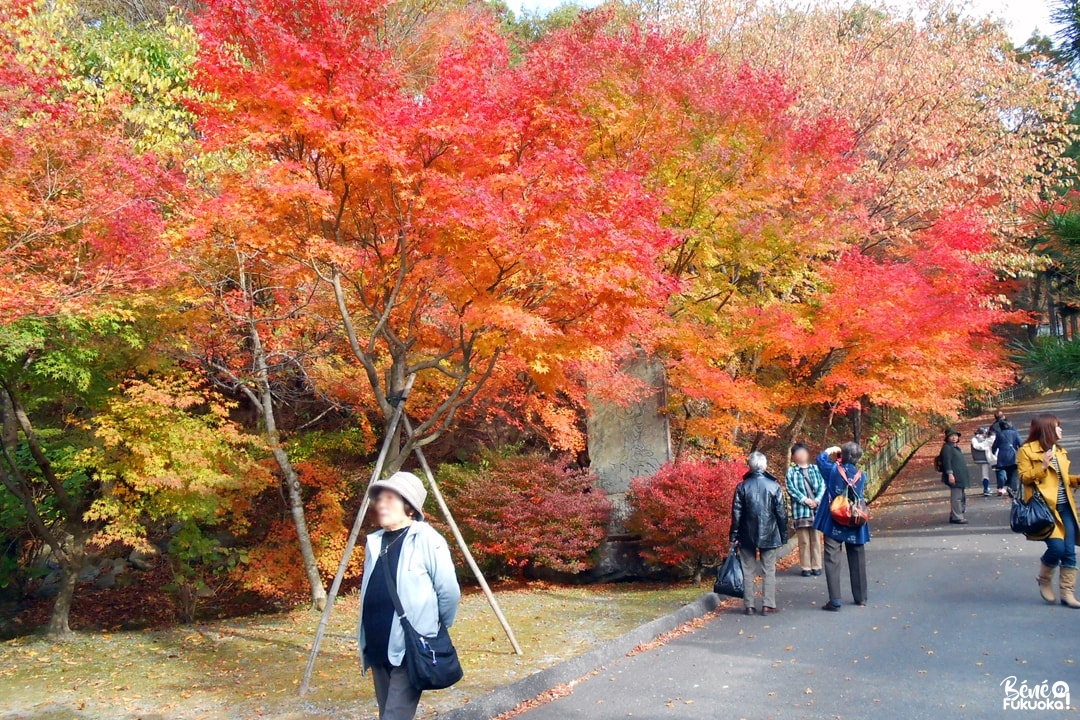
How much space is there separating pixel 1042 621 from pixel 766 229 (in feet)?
24.4

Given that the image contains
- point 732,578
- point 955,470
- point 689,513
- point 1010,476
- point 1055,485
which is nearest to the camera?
point 1055,485

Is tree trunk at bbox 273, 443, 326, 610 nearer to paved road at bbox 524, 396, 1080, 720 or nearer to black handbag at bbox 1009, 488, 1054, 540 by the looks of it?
paved road at bbox 524, 396, 1080, 720

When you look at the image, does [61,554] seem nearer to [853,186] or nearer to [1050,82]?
[853,186]

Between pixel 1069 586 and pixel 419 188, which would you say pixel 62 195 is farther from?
pixel 1069 586

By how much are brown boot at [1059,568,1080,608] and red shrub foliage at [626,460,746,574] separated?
13.6ft

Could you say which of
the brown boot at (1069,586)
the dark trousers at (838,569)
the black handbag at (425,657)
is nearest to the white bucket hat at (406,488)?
the black handbag at (425,657)

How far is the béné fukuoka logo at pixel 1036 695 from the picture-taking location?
4.89 meters

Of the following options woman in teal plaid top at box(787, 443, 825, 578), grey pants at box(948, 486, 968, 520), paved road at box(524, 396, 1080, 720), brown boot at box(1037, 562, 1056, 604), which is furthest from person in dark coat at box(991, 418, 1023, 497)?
brown boot at box(1037, 562, 1056, 604)

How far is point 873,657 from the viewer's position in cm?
622

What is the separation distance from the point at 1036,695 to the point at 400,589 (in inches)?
173

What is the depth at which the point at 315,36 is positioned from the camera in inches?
291

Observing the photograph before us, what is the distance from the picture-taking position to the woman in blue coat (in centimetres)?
777

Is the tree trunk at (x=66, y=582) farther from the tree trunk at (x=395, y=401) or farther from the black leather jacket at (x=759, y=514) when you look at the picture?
the black leather jacket at (x=759, y=514)

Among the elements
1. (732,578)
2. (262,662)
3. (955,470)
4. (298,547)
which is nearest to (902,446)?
(955,470)
